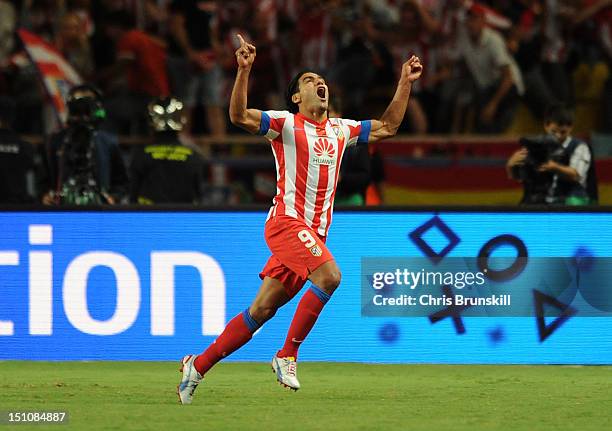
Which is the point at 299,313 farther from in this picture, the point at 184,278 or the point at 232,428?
the point at 184,278

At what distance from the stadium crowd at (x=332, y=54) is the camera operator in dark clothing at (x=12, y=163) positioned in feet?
8.48

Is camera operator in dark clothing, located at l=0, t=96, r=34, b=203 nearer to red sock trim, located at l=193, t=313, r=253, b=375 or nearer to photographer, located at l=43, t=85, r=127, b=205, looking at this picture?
photographer, located at l=43, t=85, r=127, b=205

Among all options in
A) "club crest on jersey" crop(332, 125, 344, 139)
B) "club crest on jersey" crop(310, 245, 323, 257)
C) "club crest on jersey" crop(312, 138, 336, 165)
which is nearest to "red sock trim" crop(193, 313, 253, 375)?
"club crest on jersey" crop(310, 245, 323, 257)

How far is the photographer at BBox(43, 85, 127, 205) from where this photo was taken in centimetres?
1180

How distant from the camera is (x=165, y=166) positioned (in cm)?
1197

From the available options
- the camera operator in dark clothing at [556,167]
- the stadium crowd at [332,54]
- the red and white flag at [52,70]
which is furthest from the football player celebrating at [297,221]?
the stadium crowd at [332,54]

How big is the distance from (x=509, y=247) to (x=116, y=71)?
611cm

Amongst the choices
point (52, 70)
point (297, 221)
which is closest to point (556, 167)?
point (297, 221)

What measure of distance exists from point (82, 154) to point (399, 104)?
376cm

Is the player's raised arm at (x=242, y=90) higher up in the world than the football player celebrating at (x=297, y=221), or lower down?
higher up

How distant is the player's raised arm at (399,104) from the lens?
29.2ft

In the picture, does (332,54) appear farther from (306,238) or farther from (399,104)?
(306,238)

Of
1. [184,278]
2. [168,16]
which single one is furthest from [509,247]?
[168,16]

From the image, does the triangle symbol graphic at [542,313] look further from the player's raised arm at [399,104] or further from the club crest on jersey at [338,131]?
the club crest on jersey at [338,131]
